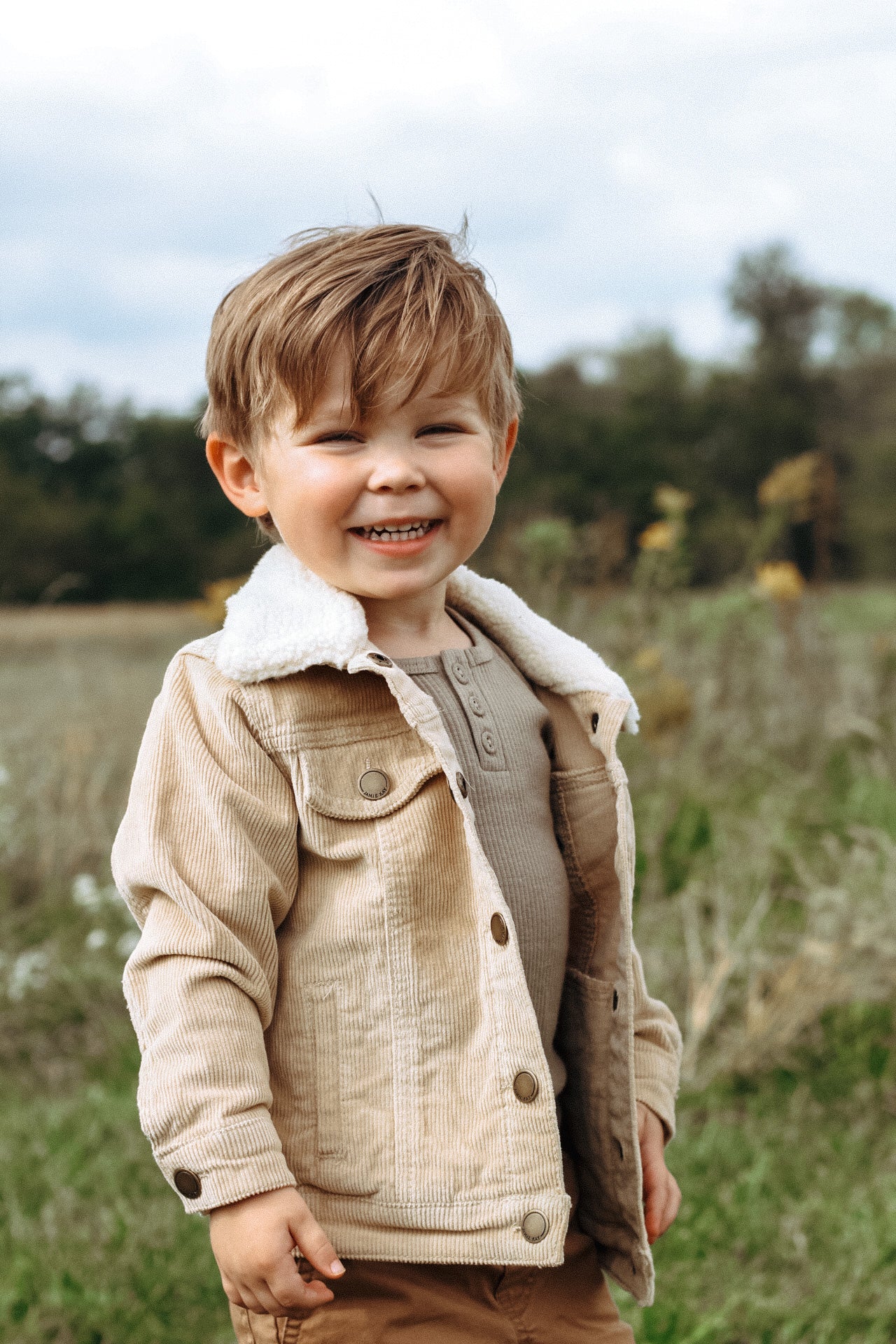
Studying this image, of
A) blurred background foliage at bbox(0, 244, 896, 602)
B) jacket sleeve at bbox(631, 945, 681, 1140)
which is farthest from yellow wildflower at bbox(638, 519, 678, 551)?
jacket sleeve at bbox(631, 945, 681, 1140)

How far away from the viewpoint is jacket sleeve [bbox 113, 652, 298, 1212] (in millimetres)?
1250

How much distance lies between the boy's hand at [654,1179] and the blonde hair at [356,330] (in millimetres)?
891

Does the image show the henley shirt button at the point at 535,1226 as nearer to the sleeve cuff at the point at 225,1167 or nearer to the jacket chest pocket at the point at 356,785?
the sleeve cuff at the point at 225,1167

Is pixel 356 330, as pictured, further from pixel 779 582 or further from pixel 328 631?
pixel 779 582

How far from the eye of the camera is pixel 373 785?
4.58 ft

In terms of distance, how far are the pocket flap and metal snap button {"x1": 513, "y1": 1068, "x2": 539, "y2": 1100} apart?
1.02 ft

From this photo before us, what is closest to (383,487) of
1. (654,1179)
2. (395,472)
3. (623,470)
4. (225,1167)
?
(395,472)

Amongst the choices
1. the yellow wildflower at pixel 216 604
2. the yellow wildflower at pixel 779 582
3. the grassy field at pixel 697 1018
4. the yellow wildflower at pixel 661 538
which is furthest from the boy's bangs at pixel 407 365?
the yellow wildflower at pixel 779 582

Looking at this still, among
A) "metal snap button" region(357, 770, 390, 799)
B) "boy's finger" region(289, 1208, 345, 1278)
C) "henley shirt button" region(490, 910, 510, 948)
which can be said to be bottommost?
"boy's finger" region(289, 1208, 345, 1278)

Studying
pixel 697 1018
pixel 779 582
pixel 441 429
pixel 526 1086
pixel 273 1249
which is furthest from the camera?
pixel 779 582

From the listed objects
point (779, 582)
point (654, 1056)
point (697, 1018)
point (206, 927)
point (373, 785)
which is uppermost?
point (373, 785)

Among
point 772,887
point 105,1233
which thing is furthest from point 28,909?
point 772,887

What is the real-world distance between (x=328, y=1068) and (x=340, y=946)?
13 cm

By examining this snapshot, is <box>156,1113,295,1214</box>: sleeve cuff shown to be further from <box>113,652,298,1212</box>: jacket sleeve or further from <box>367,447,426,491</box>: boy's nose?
<box>367,447,426,491</box>: boy's nose
